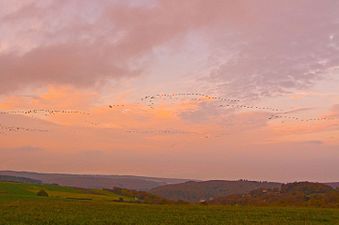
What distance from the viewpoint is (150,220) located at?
34812mm

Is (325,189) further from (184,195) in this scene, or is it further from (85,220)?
(85,220)

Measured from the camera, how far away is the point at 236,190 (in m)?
151

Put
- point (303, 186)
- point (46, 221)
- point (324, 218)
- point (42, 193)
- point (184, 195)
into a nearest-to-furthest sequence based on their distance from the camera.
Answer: point (46, 221), point (324, 218), point (42, 193), point (303, 186), point (184, 195)

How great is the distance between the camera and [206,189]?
512 feet

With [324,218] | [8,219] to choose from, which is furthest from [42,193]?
[324,218]

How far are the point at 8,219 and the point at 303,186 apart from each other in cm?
10212

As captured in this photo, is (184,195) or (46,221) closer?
(46,221)

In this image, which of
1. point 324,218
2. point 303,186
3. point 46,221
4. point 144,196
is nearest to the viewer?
point 46,221

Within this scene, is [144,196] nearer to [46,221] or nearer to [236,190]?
[236,190]

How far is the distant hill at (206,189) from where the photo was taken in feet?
481

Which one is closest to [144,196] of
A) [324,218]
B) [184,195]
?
[184,195]

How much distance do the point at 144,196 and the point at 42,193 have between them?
1155 inches

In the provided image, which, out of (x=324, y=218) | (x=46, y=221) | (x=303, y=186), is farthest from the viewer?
(x=303, y=186)

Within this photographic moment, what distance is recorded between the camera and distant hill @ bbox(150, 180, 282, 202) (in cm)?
14662
